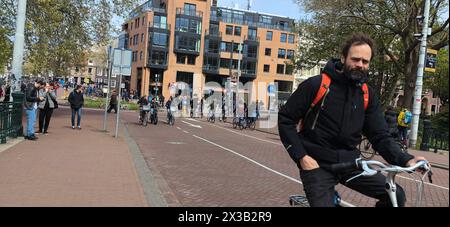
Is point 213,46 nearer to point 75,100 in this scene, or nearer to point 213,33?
point 213,33

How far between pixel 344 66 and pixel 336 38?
2556cm

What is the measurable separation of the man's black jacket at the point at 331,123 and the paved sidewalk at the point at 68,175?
346 centimetres

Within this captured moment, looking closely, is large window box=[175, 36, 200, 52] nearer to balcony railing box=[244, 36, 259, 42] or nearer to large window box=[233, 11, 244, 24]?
large window box=[233, 11, 244, 24]

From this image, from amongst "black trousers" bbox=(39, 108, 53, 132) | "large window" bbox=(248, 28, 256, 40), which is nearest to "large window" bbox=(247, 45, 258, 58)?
"large window" bbox=(248, 28, 256, 40)

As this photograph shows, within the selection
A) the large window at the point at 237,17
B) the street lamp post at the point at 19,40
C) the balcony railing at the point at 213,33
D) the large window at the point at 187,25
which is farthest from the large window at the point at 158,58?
the street lamp post at the point at 19,40

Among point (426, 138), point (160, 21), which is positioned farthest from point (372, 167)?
point (160, 21)

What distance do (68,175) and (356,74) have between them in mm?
6168

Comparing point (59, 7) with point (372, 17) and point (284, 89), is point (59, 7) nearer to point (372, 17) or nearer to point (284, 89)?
point (372, 17)

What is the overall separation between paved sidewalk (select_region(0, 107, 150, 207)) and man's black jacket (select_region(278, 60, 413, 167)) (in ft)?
11.3

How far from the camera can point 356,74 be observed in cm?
317

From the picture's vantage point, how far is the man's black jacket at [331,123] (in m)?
3.25

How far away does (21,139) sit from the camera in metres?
13.3

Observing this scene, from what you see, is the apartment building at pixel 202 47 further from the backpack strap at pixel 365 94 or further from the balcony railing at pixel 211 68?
the backpack strap at pixel 365 94
